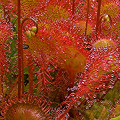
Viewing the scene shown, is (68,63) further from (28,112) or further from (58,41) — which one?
(28,112)

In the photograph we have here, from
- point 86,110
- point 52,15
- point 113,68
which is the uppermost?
point 52,15

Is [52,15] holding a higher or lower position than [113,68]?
higher

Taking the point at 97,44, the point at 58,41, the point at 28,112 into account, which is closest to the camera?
the point at 28,112

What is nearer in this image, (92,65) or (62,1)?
(92,65)

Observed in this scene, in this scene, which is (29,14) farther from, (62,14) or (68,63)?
(68,63)

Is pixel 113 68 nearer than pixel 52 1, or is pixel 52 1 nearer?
pixel 113 68

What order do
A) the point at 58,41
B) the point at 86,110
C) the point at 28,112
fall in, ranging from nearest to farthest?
the point at 28,112 < the point at 58,41 < the point at 86,110

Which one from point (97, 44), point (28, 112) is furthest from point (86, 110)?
point (28, 112)

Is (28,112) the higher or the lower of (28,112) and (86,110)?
the higher

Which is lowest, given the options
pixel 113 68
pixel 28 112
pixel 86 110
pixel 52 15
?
pixel 86 110
